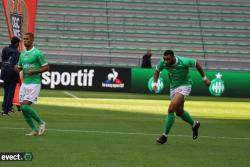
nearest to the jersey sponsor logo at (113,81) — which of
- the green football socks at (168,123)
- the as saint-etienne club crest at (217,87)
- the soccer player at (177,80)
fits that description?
the as saint-etienne club crest at (217,87)

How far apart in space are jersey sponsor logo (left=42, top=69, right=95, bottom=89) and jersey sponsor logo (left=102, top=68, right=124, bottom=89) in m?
0.74

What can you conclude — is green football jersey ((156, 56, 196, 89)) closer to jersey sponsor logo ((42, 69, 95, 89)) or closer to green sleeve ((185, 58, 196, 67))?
green sleeve ((185, 58, 196, 67))

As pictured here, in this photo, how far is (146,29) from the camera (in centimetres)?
4338

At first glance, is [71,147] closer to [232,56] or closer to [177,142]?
[177,142]

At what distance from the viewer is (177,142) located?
14.4 m

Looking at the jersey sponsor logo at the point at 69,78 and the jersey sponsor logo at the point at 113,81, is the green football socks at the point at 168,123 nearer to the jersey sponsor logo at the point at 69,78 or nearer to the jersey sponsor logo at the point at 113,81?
the jersey sponsor logo at the point at 69,78

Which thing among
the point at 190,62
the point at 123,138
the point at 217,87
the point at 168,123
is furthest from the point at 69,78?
the point at 168,123

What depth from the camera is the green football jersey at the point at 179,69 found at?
1445cm

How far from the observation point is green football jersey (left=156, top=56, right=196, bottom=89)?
14445 millimetres

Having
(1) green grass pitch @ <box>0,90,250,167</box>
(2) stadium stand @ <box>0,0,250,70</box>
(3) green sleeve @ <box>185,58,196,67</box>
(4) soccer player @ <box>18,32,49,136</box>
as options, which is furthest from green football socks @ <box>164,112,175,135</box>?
(2) stadium stand @ <box>0,0,250,70</box>

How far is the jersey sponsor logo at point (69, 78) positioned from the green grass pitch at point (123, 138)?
7.02 meters

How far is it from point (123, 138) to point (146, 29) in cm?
2898

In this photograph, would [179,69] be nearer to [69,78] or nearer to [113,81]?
[69,78]

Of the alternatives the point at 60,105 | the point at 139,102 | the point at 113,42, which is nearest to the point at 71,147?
the point at 60,105
